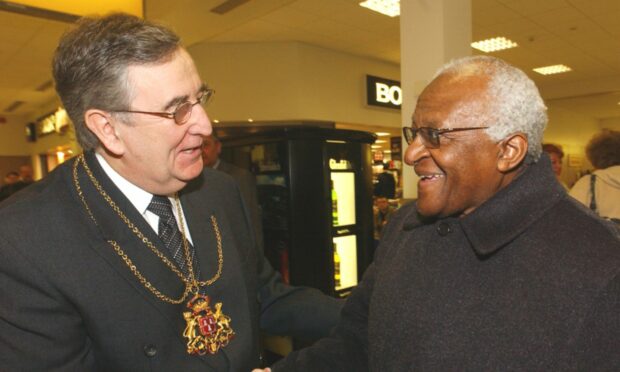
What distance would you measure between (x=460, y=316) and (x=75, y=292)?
0.95 meters

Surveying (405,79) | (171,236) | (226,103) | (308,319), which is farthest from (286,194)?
(226,103)

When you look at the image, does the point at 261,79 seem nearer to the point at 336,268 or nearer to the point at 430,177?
the point at 336,268

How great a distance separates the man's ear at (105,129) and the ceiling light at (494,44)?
7691 mm

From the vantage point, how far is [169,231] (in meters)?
1.39

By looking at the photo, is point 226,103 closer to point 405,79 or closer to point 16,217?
point 405,79

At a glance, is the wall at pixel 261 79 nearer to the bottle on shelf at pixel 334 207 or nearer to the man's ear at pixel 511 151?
the bottle on shelf at pixel 334 207

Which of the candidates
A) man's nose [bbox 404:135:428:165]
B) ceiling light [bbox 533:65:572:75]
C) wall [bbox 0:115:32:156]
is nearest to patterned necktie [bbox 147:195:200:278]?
man's nose [bbox 404:135:428:165]

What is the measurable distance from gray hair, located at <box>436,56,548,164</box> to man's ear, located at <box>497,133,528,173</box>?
0.02 meters

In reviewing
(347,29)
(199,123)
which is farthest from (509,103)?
(347,29)

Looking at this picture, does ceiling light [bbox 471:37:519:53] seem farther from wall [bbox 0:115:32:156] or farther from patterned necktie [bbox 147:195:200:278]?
wall [bbox 0:115:32:156]

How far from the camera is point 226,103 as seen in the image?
7.84 m

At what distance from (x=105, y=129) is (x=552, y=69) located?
36.1 feet

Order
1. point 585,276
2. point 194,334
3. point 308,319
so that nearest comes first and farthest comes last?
point 585,276 → point 194,334 → point 308,319

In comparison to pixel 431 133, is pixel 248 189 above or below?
below
